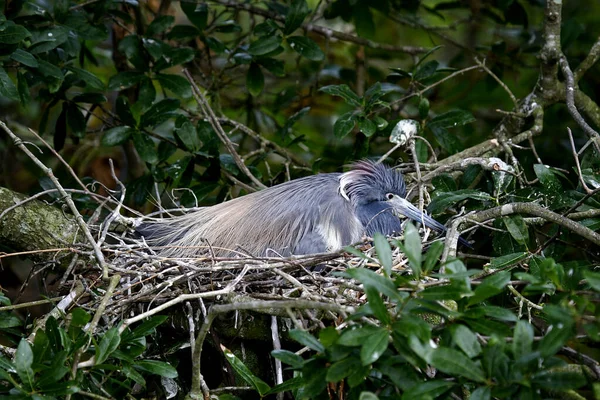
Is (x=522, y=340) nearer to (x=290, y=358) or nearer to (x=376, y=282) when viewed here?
(x=376, y=282)

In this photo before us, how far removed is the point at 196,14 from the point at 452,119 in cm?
155

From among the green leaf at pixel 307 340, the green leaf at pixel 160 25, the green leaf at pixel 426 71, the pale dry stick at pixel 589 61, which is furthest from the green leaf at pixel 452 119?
the green leaf at pixel 307 340

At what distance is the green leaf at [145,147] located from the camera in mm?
3887

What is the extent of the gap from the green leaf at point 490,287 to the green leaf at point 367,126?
1.77 m

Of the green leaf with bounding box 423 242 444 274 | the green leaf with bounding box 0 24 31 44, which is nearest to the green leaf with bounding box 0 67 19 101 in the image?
the green leaf with bounding box 0 24 31 44

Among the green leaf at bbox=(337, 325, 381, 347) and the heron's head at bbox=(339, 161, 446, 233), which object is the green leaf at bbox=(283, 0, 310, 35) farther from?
the green leaf at bbox=(337, 325, 381, 347)

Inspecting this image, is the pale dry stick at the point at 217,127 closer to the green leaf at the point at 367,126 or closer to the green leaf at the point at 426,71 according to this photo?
the green leaf at the point at 367,126

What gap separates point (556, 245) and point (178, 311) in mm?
1621

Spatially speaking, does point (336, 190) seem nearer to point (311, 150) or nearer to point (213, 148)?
point (213, 148)

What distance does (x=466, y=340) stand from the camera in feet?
6.18

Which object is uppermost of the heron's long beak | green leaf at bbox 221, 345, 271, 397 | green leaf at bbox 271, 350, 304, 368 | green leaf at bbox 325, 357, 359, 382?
green leaf at bbox 325, 357, 359, 382

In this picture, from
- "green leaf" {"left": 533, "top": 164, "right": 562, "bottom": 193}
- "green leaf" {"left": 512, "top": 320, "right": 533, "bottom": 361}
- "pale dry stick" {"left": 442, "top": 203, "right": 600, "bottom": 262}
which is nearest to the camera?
"green leaf" {"left": 512, "top": 320, "right": 533, "bottom": 361}

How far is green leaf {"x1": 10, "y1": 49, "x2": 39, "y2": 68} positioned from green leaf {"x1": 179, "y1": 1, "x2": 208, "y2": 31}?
1152mm

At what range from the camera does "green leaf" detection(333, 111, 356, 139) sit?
3.67 meters
